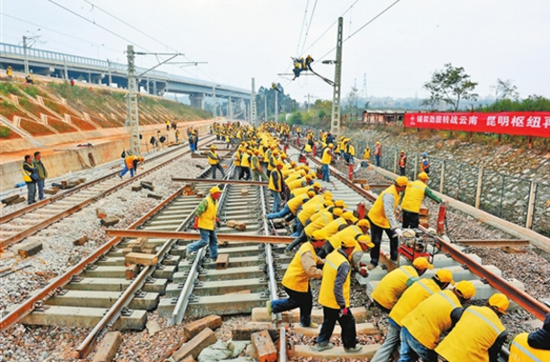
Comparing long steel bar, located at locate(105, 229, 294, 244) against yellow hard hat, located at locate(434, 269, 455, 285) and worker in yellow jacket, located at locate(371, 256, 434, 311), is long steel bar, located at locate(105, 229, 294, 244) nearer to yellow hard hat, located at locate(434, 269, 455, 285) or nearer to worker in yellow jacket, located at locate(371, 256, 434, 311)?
worker in yellow jacket, located at locate(371, 256, 434, 311)

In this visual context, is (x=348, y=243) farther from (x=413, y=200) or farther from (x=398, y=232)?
(x=413, y=200)

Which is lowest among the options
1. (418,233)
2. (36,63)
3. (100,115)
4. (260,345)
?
(260,345)

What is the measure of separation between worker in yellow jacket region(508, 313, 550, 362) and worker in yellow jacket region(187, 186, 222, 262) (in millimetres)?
5506

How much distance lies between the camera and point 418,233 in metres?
6.30

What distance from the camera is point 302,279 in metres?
4.96

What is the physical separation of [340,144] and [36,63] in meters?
59.7

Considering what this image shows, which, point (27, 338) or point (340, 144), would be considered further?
point (340, 144)

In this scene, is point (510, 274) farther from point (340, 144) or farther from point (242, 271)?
point (340, 144)

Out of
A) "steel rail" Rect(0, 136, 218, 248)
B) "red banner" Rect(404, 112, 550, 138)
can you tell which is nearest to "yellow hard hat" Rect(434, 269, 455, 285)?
"steel rail" Rect(0, 136, 218, 248)

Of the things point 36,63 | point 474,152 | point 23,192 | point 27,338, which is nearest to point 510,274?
point 27,338

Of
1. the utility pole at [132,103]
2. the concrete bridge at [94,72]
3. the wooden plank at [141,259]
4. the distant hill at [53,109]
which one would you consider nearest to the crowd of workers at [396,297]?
the wooden plank at [141,259]

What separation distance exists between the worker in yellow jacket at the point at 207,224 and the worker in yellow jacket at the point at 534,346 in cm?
551

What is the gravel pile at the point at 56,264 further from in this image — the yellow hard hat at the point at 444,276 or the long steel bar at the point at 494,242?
the long steel bar at the point at 494,242

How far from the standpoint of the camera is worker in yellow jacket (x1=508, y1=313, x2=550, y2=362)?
305cm
